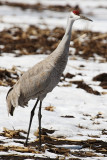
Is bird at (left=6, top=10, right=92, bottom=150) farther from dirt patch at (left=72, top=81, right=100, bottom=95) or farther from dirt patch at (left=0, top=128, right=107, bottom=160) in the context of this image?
dirt patch at (left=72, top=81, right=100, bottom=95)

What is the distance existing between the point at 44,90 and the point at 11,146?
2.63ft

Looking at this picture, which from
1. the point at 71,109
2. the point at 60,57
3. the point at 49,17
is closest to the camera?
the point at 60,57

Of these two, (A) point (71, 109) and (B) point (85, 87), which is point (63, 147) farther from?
(B) point (85, 87)

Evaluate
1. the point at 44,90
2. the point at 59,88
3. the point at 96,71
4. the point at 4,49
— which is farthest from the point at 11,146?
the point at 4,49

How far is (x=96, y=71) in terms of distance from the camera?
10859mm

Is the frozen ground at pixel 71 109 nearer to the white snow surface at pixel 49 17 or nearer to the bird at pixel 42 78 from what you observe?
the bird at pixel 42 78

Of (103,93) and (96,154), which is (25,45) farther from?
(96,154)

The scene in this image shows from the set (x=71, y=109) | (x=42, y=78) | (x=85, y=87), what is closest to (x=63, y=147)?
(x=42, y=78)

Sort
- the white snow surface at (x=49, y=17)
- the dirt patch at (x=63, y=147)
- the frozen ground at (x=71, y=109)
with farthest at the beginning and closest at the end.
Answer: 1. the white snow surface at (x=49, y=17)
2. the frozen ground at (x=71, y=109)
3. the dirt patch at (x=63, y=147)

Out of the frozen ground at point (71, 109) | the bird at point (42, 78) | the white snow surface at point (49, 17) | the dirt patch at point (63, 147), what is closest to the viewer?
the dirt patch at point (63, 147)

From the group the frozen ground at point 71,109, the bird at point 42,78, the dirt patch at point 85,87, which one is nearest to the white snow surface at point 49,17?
the frozen ground at point 71,109

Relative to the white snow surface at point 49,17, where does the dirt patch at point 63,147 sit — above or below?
above

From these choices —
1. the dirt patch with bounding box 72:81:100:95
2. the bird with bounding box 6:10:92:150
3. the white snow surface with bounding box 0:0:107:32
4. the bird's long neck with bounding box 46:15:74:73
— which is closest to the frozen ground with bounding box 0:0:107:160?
the dirt patch with bounding box 72:81:100:95

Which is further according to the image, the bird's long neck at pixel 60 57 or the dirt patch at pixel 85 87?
the dirt patch at pixel 85 87
